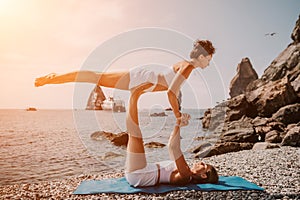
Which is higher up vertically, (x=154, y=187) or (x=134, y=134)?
(x=134, y=134)

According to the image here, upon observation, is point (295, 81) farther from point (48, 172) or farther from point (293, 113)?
point (48, 172)

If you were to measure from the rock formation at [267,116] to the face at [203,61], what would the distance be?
18.8ft

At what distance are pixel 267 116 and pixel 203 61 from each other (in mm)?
10977

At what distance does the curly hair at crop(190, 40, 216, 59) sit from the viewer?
14.8 ft

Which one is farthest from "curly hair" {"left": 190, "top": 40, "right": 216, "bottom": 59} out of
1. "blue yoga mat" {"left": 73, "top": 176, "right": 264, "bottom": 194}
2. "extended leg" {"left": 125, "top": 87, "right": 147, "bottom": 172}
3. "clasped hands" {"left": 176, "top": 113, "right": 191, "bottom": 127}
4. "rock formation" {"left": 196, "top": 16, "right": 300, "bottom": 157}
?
"rock formation" {"left": 196, "top": 16, "right": 300, "bottom": 157}

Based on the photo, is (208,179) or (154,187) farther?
(208,179)

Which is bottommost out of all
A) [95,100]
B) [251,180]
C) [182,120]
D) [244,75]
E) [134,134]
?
[251,180]

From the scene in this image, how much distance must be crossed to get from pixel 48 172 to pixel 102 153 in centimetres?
324

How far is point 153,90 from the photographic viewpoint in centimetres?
454

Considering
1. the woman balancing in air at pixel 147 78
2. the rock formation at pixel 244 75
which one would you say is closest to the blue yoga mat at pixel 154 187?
the woman balancing in air at pixel 147 78

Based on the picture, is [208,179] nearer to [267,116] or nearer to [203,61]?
[203,61]

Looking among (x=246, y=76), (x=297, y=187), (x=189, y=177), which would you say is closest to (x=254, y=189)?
(x=297, y=187)

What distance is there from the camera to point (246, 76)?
49.7m

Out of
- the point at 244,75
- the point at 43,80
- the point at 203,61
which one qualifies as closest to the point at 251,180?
the point at 203,61
